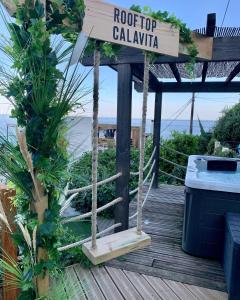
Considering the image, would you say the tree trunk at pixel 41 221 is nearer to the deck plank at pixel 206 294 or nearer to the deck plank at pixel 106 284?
the deck plank at pixel 106 284

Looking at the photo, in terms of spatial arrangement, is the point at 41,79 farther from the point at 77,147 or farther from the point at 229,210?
the point at 229,210

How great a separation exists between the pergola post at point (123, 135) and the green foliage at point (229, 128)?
5767 mm

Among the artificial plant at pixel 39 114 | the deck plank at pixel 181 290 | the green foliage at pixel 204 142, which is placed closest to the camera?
the artificial plant at pixel 39 114

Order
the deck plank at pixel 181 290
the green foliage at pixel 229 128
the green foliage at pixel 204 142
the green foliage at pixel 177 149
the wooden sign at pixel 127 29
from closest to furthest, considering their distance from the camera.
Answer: the wooden sign at pixel 127 29 < the deck plank at pixel 181 290 < the green foliage at pixel 177 149 < the green foliage at pixel 229 128 < the green foliage at pixel 204 142

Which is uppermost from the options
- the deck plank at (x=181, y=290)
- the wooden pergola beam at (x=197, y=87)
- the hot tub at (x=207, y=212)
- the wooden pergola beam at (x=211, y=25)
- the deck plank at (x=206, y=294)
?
the wooden pergola beam at (x=211, y=25)

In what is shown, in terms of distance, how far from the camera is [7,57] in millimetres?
953

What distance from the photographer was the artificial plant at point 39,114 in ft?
3.02

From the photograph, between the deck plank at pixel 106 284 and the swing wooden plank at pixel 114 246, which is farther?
the deck plank at pixel 106 284

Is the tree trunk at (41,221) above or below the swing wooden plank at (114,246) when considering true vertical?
above

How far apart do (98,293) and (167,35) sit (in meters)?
2.02

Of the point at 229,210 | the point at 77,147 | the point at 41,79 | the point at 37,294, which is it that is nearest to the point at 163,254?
the point at 229,210

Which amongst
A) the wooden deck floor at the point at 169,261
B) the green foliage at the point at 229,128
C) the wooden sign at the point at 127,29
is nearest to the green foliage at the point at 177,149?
the green foliage at the point at 229,128

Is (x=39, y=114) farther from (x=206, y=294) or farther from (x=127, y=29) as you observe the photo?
(x=206, y=294)

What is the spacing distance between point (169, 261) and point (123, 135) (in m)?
1.38
